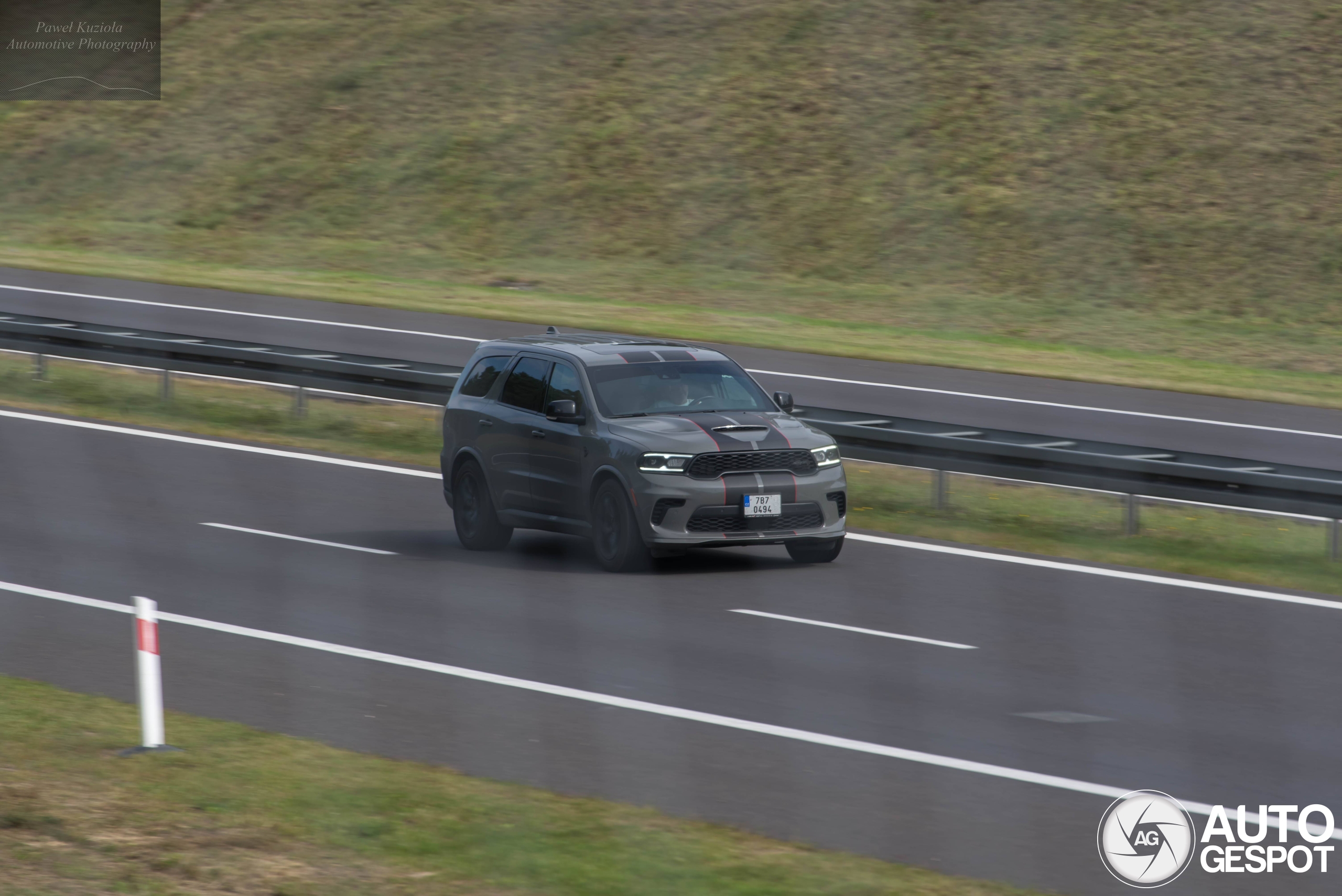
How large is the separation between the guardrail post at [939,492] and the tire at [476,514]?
4308mm

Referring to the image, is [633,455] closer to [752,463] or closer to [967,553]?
[752,463]

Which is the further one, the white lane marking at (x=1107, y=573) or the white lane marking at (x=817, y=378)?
the white lane marking at (x=817, y=378)

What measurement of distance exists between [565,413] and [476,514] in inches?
58.2

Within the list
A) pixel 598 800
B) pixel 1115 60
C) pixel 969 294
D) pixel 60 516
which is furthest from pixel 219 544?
pixel 1115 60

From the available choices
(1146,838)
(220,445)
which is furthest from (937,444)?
(1146,838)

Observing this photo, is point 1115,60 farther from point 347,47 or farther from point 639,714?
point 639,714

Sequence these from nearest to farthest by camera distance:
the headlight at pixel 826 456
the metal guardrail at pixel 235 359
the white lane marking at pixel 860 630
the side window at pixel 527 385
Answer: the white lane marking at pixel 860 630
the headlight at pixel 826 456
the side window at pixel 527 385
the metal guardrail at pixel 235 359

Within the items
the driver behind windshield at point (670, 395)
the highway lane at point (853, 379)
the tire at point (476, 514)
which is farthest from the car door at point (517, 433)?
the highway lane at point (853, 379)

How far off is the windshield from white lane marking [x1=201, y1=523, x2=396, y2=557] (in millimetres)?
2161

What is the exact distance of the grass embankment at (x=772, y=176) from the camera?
33.0 m

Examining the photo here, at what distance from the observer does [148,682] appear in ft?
27.8

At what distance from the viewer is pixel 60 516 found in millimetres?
15719

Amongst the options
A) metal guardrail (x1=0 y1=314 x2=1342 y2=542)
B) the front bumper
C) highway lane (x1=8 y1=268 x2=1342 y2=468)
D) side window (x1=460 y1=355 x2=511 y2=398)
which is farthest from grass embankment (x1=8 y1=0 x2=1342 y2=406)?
the front bumper

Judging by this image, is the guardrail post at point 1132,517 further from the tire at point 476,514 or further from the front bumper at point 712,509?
the tire at point 476,514
